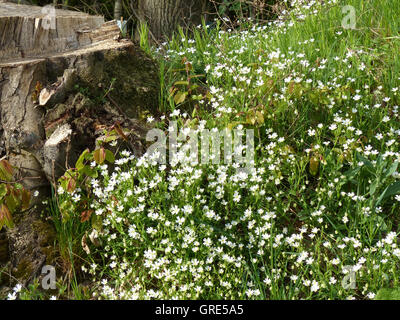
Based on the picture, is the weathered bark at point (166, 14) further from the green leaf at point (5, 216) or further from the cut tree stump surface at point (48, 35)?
the green leaf at point (5, 216)

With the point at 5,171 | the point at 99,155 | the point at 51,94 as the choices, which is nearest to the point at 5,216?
the point at 5,171

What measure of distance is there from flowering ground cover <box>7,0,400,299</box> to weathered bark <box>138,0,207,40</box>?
251 centimetres

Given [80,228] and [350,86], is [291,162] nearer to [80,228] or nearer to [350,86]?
[350,86]

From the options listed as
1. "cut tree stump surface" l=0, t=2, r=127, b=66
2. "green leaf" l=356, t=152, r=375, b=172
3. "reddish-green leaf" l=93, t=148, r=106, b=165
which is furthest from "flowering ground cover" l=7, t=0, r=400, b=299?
"cut tree stump surface" l=0, t=2, r=127, b=66

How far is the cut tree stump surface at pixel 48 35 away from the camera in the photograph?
3465mm

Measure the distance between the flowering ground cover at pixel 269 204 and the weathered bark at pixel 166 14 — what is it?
2.51 meters

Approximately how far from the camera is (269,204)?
116 inches

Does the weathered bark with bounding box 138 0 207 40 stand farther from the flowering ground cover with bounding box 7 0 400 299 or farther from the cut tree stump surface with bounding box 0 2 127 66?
the flowering ground cover with bounding box 7 0 400 299

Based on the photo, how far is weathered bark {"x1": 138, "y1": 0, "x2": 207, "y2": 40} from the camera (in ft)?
19.7

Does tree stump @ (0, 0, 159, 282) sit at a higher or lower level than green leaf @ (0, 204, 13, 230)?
higher

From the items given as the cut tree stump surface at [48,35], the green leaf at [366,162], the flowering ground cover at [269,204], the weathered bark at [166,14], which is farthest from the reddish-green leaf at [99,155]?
the weathered bark at [166,14]
